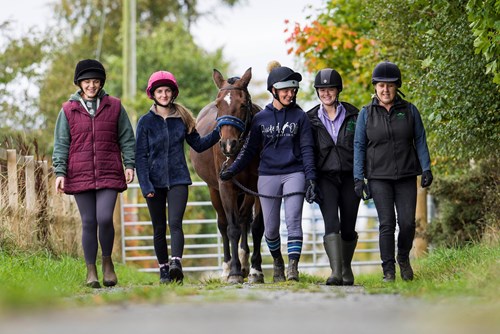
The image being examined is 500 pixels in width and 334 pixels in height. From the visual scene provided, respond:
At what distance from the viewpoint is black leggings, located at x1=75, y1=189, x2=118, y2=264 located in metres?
10.1

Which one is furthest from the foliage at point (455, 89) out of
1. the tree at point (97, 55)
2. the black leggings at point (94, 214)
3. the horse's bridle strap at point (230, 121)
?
the tree at point (97, 55)

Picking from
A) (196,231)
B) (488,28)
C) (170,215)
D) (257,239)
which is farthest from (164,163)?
(196,231)

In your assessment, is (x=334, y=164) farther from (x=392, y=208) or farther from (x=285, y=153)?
(x=392, y=208)

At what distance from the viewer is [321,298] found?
23.9 feet

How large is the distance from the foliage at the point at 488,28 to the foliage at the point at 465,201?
3.98 meters

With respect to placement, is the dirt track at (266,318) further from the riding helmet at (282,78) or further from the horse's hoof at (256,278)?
the horse's hoof at (256,278)

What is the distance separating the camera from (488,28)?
10.7m

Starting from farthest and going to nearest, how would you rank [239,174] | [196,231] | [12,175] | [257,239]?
[196,231]
[12,175]
[257,239]
[239,174]

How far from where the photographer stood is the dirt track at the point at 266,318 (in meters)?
5.53

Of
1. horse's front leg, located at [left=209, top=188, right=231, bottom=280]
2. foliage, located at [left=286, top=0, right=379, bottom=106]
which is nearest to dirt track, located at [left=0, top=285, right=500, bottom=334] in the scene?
horse's front leg, located at [left=209, top=188, right=231, bottom=280]

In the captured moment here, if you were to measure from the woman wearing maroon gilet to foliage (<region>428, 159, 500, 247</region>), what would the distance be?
601cm

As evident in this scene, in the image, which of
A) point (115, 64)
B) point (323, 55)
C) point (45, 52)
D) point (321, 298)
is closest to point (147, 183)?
point (321, 298)

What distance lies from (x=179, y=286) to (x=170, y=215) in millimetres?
1314

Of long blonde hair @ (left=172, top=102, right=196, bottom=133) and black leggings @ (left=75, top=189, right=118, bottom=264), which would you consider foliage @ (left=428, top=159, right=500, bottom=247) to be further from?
black leggings @ (left=75, top=189, right=118, bottom=264)
